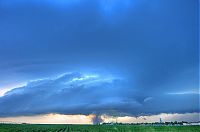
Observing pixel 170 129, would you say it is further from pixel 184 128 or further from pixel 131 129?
pixel 131 129

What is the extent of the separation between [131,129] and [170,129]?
39.3 ft

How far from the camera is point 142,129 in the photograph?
108 m

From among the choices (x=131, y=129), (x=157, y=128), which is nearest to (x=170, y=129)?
(x=157, y=128)

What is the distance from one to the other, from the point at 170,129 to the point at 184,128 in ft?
14.0

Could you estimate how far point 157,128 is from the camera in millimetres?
107188

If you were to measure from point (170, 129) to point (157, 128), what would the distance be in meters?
3.93

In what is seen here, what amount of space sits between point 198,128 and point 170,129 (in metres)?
8.28

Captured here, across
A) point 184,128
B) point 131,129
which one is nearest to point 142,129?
point 131,129

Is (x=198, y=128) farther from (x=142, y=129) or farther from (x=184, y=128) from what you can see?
(x=142, y=129)

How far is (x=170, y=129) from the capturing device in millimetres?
106750

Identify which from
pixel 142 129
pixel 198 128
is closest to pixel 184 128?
pixel 198 128

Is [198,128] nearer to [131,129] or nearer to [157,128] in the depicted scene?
[157,128]

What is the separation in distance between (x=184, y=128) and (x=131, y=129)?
16.2m

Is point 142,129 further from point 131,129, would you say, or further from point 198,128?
point 198,128
